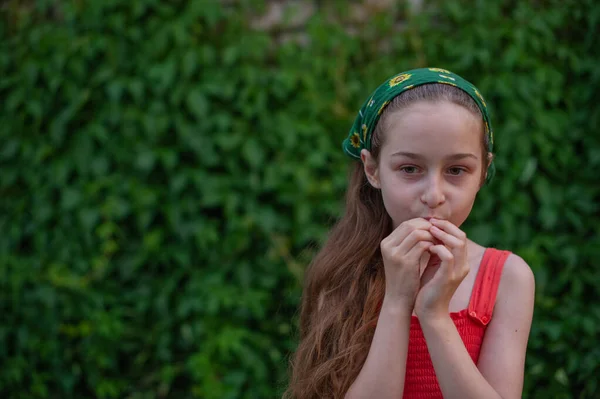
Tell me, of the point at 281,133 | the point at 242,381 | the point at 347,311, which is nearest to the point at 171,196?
the point at 281,133

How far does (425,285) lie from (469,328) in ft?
0.81

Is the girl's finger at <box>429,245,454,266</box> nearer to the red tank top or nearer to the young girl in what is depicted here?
the young girl

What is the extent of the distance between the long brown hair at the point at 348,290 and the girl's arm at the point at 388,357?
13 centimetres

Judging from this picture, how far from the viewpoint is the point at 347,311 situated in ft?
6.72

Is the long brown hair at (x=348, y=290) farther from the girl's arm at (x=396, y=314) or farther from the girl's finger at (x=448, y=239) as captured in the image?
the girl's finger at (x=448, y=239)

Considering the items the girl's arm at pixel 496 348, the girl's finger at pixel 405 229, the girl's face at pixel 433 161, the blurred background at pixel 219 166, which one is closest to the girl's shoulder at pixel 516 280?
the girl's arm at pixel 496 348

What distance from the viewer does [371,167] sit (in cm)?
198

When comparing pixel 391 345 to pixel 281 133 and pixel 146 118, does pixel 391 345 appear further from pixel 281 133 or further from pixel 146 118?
pixel 146 118


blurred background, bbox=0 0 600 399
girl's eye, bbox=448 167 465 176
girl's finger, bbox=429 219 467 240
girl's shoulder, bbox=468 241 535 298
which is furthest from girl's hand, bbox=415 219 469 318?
blurred background, bbox=0 0 600 399

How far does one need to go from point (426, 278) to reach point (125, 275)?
255cm

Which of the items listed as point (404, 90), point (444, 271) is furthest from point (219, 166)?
point (444, 271)

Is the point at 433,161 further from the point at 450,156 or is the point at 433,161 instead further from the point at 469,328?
the point at 469,328

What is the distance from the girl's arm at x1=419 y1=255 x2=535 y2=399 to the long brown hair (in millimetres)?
301

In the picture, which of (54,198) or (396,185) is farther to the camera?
(54,198)
